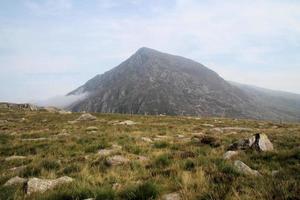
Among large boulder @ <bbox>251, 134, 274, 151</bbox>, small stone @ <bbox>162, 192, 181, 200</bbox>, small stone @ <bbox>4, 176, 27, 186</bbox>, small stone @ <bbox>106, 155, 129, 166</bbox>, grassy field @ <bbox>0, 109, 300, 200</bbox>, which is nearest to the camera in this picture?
small stone @ <bbox>162, 192, 181, 200</bbox>

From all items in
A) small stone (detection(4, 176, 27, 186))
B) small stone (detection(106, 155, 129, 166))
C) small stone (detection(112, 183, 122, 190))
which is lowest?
small stone (detection(4, 176, 27, 186))

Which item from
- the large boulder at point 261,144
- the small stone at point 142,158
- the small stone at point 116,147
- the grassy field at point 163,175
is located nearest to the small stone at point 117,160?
the grassy field at point 163,175

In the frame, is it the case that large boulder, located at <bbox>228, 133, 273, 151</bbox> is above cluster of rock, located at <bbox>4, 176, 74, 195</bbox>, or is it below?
above

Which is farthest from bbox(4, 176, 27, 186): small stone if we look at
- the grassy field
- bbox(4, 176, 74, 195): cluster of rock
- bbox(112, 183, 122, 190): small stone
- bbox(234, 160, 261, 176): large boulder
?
bbox(234, 160, 261, 176): large boulder

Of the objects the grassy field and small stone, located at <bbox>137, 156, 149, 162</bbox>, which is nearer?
the grassy field

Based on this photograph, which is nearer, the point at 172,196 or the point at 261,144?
the point at 172,196

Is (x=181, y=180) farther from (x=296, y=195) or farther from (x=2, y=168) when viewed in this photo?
(x=2, y=168)

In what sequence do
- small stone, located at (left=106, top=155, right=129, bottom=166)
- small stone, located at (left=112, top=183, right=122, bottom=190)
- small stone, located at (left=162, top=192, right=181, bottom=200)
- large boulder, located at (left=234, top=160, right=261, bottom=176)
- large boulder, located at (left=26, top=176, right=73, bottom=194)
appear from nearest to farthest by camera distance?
small stone, located at (left=162, top=192, right=181, bottom=200)
small stone, located at (left=112, top=183, right=122, bottom=190)
large boulder, located at (left=26, top=176, right=73, bottom=194)
large boulder, located at (left=234, top=160, right=261, bottom=176)
small stone, located at (left=106, top=155, right=129, bottom=166)

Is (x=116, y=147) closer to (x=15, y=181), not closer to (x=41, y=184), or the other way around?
(x=15, y=181)

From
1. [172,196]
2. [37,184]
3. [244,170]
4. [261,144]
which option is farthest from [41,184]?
[261,144]

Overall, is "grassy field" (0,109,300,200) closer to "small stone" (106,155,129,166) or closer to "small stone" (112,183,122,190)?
"small stone" (112,183,122,190)

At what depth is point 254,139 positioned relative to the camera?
1427 centimetres

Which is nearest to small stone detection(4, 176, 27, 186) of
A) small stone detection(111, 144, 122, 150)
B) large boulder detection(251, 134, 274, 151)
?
small stone detection(111, 144, 122, 150)

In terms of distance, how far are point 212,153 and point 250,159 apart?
1.96 metres
